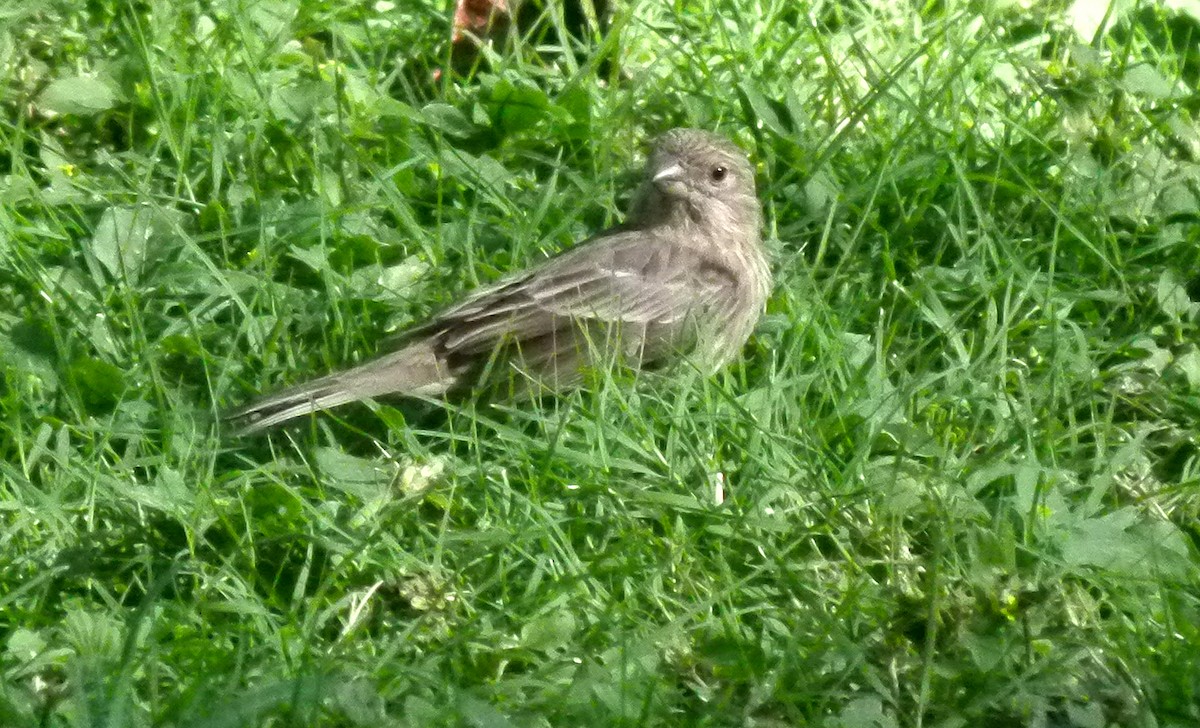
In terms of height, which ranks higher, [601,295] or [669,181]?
[669,181]

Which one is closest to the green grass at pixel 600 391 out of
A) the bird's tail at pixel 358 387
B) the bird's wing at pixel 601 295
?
the bird's tail at pixel 358 387

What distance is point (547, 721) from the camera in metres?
4.21

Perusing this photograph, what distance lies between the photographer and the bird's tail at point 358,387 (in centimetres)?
542

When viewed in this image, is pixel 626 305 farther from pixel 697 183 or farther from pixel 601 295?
pixel 697 183

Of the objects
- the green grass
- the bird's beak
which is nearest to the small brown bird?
the bird's beak

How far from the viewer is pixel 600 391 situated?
5.46 m

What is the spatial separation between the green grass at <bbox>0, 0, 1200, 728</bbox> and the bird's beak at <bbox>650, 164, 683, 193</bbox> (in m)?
0.27

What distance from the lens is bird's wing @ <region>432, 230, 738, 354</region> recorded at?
19.3ft

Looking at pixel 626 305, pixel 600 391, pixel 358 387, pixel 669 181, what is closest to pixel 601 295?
pixel 626 305

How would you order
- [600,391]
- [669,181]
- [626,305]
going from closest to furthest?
[600,391], [626,305], [669,181]

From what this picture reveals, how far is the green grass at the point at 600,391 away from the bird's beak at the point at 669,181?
0.27 metres

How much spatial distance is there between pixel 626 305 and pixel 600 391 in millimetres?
634

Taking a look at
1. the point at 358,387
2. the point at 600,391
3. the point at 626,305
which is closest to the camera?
the point at 600,391

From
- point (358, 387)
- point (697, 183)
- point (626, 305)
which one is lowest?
point (358, 387)
